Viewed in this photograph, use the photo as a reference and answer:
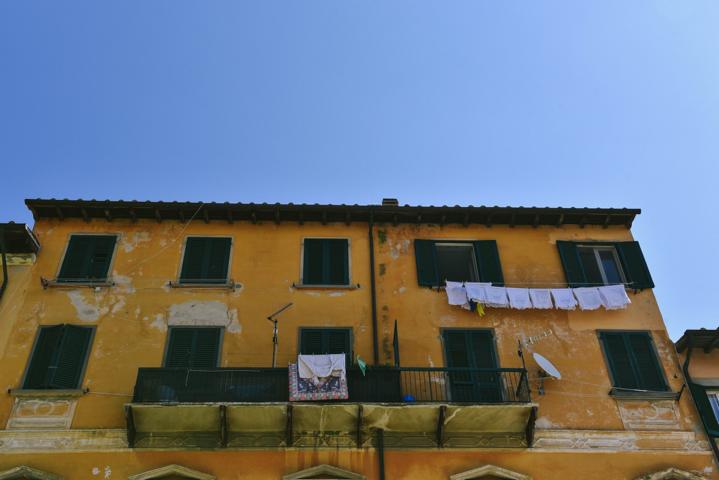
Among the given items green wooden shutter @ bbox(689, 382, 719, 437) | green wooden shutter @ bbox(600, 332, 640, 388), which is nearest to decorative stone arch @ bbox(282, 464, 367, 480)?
green wooden shutter @ bbox(600, 332, 640, 388)

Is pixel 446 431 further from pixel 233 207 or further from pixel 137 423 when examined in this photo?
pixel 233 207

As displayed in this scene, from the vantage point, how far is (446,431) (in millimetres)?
14625

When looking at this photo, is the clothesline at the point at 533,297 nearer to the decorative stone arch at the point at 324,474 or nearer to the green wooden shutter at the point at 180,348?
the decorative stone arch at the point at 324,474

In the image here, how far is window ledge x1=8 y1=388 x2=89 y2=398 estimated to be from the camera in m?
14.8

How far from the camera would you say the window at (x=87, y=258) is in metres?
17.2

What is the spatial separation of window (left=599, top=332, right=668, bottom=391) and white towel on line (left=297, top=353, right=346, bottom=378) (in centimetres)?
700

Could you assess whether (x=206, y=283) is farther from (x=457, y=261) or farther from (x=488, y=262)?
(x=488, y=262)

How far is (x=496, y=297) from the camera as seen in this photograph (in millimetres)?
16891

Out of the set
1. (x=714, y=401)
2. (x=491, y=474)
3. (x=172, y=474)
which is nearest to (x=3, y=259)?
(x=172, y=474)

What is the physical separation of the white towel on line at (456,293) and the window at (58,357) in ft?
30.8

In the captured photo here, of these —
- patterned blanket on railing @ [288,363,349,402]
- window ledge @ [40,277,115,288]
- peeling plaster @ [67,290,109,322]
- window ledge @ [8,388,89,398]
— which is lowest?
patterned blanket on railing @ [288,363,349,402]

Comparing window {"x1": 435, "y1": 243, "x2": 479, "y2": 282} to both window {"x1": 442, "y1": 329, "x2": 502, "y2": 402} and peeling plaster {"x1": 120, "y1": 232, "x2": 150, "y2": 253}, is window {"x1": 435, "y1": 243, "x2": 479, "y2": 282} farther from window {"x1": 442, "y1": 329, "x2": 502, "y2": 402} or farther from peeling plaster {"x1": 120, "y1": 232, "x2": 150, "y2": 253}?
peeling plaster {"x1": 120, "y1": 232, "x2": 150, "y2": 253}

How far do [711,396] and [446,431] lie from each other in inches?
274

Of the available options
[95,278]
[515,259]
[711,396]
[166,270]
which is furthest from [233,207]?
[711,396]
